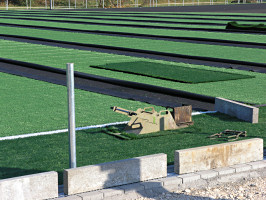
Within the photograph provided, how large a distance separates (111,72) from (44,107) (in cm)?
432

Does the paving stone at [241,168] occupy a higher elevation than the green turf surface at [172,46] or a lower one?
higher

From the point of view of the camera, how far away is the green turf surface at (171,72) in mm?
11914

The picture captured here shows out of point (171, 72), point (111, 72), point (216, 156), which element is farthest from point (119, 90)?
point (216, 156)

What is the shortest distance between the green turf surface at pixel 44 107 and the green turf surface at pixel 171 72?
8.09 feet

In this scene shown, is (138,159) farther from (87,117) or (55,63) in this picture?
(55,63)

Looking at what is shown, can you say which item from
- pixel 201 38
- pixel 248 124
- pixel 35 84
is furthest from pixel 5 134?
pixel 201 38

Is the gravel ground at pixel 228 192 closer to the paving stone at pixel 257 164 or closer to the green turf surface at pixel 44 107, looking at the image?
the paving stone at pixel 257 164

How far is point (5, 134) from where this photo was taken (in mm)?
7027

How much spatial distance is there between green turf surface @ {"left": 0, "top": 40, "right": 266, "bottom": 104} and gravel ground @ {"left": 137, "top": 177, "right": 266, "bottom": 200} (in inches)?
163

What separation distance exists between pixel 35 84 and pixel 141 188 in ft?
21.8

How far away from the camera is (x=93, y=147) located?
6332 millimetres

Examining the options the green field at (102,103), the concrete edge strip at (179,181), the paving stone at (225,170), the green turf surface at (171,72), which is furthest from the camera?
the green turf surface at (171,72)

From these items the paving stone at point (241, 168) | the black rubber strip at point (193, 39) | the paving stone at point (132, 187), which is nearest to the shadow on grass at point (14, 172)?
the paving stone at point (132, 187)

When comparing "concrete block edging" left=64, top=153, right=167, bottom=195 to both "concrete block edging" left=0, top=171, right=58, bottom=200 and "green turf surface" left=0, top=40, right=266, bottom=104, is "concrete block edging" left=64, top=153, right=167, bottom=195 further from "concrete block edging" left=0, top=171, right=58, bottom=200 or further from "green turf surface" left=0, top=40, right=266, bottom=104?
"green turf surface" left=0, top=40, right=266, bottom=104
